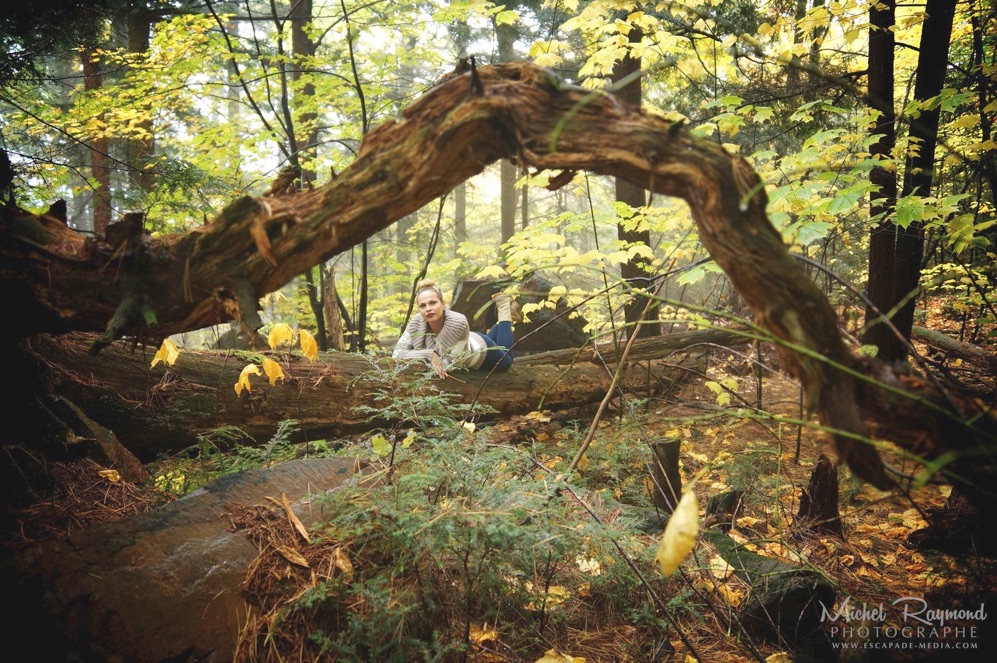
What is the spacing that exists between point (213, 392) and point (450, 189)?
3.83 metres

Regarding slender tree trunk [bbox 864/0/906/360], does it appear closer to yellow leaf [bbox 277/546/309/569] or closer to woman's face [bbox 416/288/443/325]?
woman's face [bbox 416/288/443/325]

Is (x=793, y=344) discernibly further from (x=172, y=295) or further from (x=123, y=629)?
(x=123, y=629)

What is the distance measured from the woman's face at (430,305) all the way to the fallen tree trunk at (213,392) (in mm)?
595

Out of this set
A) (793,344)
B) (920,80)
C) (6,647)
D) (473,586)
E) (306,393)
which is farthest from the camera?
(306,393)

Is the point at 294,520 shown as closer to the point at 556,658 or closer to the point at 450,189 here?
the point at 556,658

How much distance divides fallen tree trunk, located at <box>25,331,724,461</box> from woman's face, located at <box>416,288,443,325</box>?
0.59m

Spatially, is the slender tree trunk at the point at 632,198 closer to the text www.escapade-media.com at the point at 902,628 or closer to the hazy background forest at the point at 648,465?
the hazy background forest at the point at 648,465

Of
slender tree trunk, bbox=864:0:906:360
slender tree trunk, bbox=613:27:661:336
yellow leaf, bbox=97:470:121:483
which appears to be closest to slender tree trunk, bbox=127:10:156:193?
yellow leaf, bbox=97:470:121:483

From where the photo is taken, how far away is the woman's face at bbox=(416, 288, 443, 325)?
5.63 meters

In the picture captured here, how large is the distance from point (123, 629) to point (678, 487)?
377 centimetres

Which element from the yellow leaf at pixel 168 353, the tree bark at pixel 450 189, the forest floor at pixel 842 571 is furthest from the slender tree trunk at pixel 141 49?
the tree bark at pixel 450 189

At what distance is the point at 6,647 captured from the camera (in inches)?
73.5

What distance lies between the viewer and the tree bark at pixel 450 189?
137 centimetres

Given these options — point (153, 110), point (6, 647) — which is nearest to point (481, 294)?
point (153, 110)
